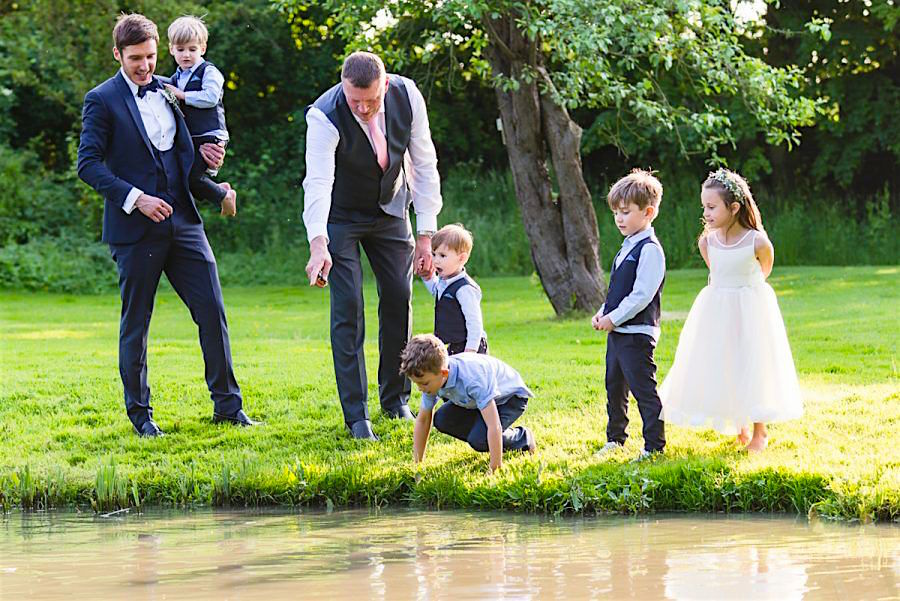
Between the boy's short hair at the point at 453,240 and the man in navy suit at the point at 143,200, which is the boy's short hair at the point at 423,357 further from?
the man in navy suit at the point at 143,200

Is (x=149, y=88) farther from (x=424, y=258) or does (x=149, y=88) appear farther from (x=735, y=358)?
(x=735, y=358)

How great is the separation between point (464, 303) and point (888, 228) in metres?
15.9

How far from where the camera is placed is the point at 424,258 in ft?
20.9

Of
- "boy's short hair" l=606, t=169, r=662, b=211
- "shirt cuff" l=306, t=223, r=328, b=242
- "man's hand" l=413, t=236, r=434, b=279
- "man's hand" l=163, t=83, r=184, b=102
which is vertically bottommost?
"man's hand" l=413, t=236, r=434, b=279

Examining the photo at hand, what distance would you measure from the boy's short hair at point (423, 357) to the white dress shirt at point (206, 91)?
2.21 meters

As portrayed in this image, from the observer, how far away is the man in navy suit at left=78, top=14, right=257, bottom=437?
6477 mm


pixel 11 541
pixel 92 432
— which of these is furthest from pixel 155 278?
pixel 11 541

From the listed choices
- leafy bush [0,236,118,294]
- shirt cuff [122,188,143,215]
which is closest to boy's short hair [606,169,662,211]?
shirt cuff [122,188,143,215]

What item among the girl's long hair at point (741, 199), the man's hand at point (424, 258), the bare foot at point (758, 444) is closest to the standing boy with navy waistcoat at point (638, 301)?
the girl's long hair at point (741, 199)

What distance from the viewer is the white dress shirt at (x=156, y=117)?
21.7ft

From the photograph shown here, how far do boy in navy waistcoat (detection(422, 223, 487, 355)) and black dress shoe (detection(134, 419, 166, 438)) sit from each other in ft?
5.39

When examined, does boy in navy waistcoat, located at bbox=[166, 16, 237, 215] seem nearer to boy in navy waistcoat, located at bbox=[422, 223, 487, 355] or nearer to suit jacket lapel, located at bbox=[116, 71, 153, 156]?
suit jacket lapel, located at bbox=[116, 71, 153, 156]

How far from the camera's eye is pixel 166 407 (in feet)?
24.6

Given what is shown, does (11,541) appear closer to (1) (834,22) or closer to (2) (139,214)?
(2) (139,214)
